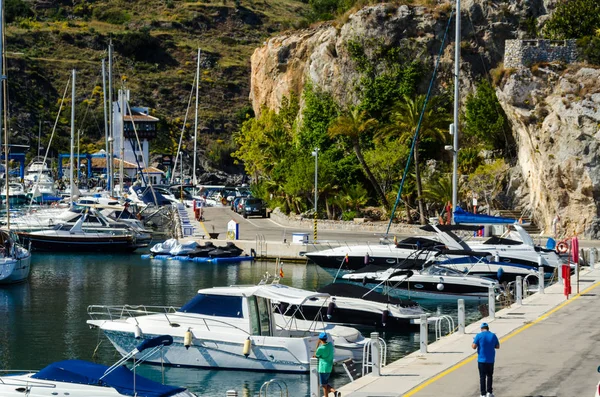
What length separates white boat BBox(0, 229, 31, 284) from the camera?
1828 inches

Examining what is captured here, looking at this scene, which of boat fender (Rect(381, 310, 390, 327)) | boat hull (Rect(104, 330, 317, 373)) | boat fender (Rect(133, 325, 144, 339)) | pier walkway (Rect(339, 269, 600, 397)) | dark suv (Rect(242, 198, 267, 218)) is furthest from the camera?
dark suv (Rect(242, 198, 267, 218))

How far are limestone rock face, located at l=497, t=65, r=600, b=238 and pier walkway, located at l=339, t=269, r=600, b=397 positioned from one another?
25.7 m

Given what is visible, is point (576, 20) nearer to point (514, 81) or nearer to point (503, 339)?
point (514, 81)

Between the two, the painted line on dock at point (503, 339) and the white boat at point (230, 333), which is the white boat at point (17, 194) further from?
the white boat at point (230, 333)

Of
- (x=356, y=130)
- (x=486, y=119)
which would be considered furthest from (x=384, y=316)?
(x=486, y=119)

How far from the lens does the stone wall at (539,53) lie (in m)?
64.0

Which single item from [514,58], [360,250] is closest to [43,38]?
[514,58]

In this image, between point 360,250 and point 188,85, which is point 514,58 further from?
point 188,85

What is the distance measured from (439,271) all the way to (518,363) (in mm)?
18236

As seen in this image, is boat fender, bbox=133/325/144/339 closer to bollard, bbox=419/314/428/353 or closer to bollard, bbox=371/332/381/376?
bollard, bbox=419/314/428/353

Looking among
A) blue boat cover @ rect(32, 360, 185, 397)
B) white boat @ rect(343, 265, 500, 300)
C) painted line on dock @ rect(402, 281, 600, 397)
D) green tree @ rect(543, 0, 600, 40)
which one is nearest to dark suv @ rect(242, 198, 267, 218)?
green tree @ rect(543, 0, 600, 40)

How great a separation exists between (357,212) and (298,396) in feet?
149

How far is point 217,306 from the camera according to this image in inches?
1159

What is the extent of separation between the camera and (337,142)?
252ft
